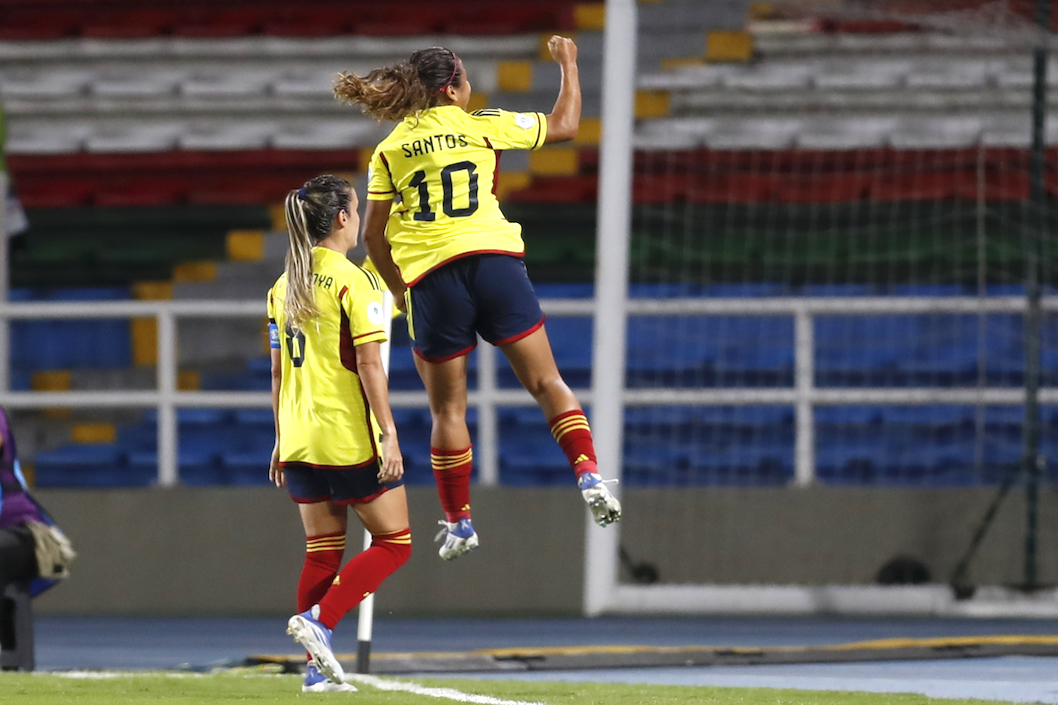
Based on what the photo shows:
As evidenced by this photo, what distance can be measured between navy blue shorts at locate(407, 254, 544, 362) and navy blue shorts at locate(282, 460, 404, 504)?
423 mm

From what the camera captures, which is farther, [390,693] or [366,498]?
[390,693]

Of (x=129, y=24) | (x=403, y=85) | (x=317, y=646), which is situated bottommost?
(x=317, y=646)

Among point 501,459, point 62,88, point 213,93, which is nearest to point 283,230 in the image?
point 213,93

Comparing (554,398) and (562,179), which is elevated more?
(562,179)

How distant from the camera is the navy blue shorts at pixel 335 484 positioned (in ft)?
14.9

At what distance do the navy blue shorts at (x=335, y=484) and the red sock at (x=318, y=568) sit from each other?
0.49 ft

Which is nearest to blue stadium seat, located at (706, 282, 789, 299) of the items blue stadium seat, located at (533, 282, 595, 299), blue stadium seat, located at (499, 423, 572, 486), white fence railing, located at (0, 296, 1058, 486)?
blue stadium seat, located at (533, 282, 595, 299)

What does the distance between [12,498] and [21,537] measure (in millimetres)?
163

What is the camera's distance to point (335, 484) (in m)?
4.56

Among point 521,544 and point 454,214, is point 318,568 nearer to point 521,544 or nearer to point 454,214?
point 454,214

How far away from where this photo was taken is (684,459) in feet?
31.3

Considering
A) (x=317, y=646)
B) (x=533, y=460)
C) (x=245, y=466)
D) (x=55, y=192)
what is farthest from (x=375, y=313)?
(x=55, y=192)

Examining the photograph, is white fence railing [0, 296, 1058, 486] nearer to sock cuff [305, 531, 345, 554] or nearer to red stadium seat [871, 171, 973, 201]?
red stadium seat [871, 171, 973, 201]

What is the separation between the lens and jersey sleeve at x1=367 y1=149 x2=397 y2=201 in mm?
4559
